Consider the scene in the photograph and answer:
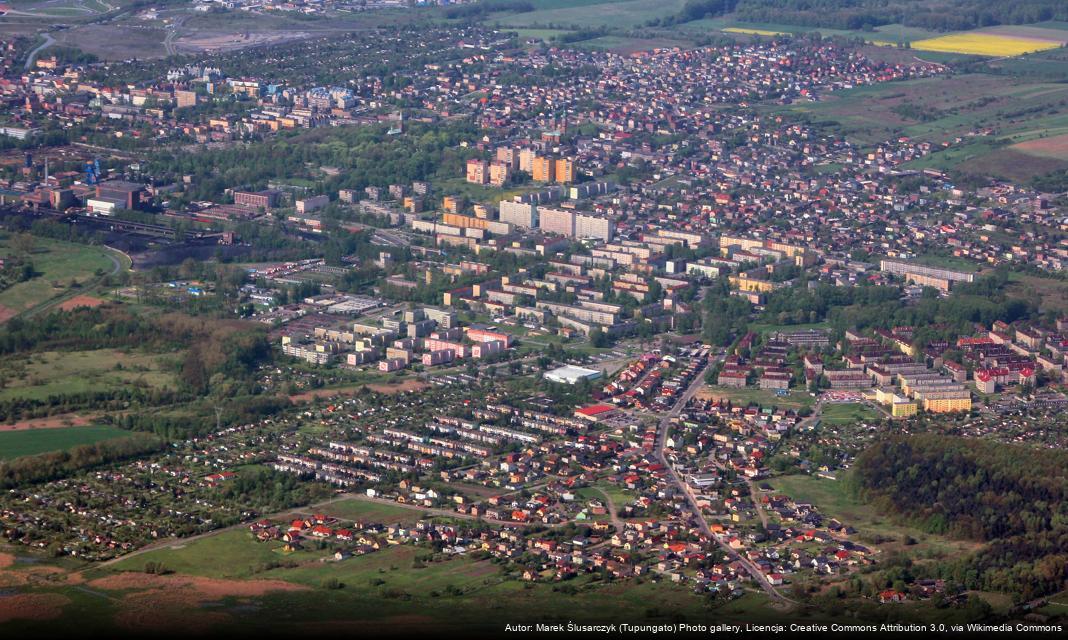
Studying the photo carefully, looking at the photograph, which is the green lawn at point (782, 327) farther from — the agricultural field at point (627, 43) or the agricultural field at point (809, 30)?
the agricultural field at point (809, 30)

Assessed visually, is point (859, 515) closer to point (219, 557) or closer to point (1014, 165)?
point (219, 557)

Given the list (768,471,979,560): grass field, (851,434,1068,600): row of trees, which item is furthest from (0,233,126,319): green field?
(851,434,1068,600): row of trees

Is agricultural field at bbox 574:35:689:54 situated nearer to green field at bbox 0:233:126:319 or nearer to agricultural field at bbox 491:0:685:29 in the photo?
agricultural field at bbox 491:0:685:29

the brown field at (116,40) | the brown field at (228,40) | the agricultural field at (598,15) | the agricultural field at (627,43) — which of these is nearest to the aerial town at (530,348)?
the brown field at (116,40)

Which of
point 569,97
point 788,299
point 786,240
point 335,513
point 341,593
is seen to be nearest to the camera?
point 341,593

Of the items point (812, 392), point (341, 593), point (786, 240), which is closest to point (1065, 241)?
point (786, 240)

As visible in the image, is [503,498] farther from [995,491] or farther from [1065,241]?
[1065,241]
